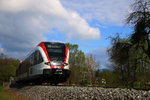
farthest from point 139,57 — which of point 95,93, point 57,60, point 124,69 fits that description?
point 95,93

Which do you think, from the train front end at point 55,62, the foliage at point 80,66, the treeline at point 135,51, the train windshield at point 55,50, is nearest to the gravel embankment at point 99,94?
the train front end at point 55,62

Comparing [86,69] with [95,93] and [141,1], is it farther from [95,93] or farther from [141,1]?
[95,93]

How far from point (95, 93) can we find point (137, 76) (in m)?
24.0

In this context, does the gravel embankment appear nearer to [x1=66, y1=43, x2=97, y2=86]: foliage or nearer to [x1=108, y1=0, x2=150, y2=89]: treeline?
[x1=108, y1=0, x2=150, y2=89]: treeline

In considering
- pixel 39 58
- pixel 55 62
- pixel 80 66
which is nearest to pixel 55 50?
pixel 55 62

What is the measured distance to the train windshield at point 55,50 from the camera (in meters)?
20.2

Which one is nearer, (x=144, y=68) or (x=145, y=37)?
(x=145, y=37)

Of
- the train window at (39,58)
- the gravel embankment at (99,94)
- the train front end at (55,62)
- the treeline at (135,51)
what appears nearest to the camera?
the gravel embankment at (99,94)

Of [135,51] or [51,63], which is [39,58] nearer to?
[51,63]

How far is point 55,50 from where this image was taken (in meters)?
20.8

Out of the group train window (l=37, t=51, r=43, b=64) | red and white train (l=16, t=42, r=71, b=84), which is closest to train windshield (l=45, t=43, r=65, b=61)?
red and white train (l=16, t=42, r=71, b=84)

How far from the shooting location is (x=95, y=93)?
9711mm

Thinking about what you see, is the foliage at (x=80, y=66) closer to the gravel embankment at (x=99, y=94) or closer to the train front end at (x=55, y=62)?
the train front end at (x=55, y=62)

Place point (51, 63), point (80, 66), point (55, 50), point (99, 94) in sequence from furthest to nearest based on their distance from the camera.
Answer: point (80, 66), point (55, 50), point (51, 63), point (99, 94)
